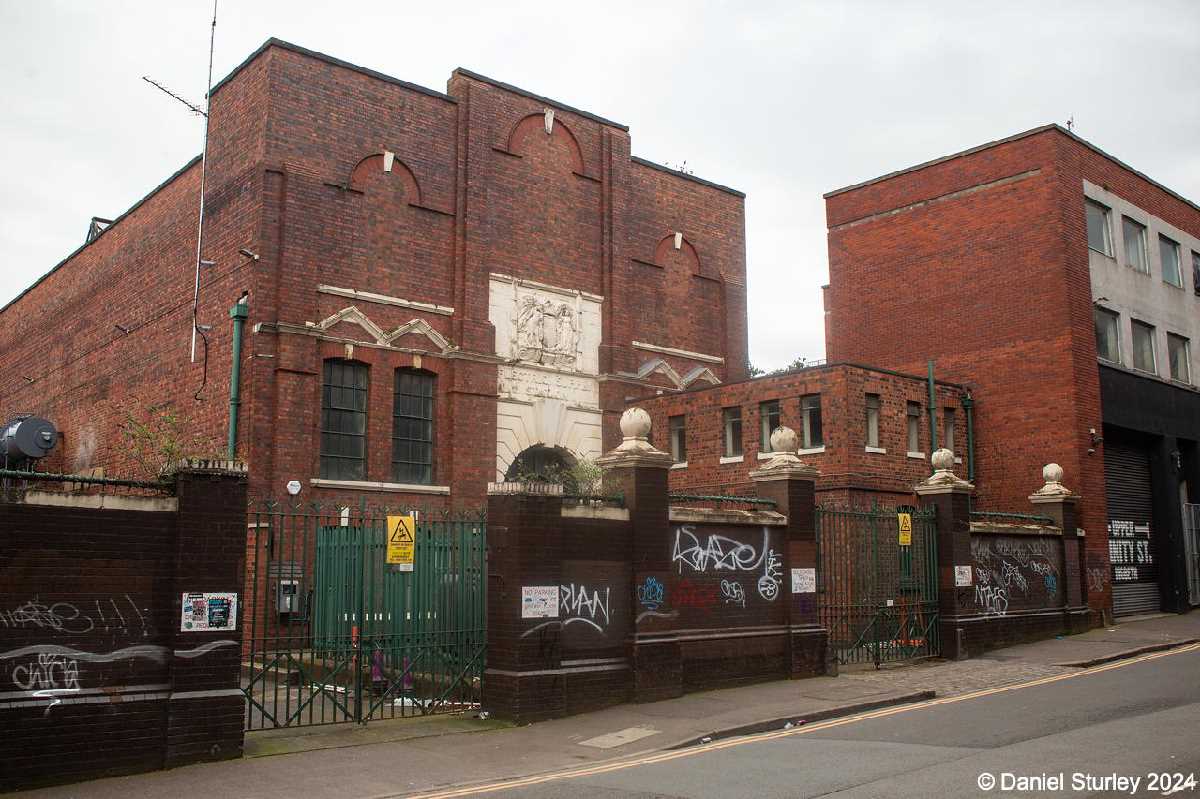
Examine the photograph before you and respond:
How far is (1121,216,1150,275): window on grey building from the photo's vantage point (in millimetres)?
29656

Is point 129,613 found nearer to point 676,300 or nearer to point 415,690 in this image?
point 415,690

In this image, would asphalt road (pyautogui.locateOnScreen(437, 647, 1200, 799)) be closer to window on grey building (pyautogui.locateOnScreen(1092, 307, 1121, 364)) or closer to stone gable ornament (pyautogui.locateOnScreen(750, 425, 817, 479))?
stone gable ornament (pyautogui.locateOnScreen(750, 425, 817, 479))

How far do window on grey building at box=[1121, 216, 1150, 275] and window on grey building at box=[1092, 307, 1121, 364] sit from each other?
212 centimetres

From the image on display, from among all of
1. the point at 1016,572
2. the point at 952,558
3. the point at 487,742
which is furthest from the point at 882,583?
the point at 487,742

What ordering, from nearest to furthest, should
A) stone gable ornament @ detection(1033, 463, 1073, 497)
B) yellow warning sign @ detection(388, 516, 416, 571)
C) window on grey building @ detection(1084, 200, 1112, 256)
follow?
yellow warning sign @ detection(388, 516, 416, 571) → stone gable ornament @ detection(1033, 463, 1073, 497) → window on grey building @ detection(1084, 200, 1112, 256)

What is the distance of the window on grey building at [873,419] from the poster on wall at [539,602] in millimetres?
13343

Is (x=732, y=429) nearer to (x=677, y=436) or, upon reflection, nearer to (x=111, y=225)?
(x=677, y=436)

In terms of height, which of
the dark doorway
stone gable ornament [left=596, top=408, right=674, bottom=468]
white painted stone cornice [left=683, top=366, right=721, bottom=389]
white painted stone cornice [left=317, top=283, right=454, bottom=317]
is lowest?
stone gable ornament [left=596, top=408, right=674, bottom=468]

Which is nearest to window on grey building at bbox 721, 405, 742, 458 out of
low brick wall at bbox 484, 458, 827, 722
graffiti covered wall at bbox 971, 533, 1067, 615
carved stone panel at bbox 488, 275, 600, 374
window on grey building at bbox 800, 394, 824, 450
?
window on grey building at bbox 800, 394, 824, 450

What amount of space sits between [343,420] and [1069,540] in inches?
629

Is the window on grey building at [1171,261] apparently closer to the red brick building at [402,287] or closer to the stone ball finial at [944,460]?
the red brick building at [402,287]

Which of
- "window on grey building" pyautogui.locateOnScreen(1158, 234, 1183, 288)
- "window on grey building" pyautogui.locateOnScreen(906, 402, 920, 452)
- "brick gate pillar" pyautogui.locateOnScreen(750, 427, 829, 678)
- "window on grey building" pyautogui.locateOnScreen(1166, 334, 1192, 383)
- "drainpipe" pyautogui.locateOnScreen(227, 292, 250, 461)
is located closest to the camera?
"brick gate pillar" pyautogui.locateOnScreen(750, 427, 829, 678)

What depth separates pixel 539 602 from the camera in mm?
13078

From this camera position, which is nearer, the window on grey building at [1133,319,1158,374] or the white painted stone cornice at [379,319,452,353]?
the white painted stone cornice at [379,319,452,353]
